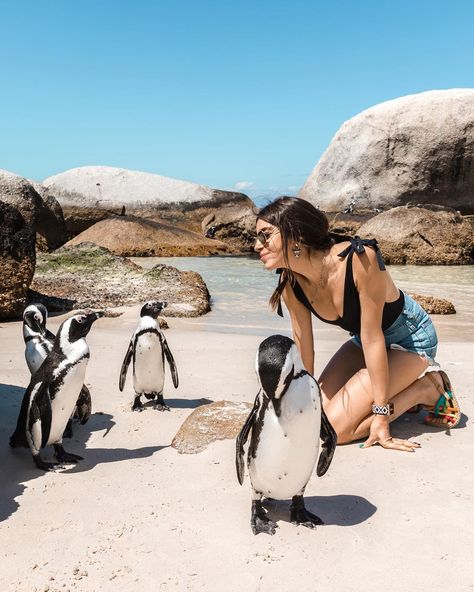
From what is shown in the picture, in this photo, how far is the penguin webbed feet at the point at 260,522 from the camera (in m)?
2.37

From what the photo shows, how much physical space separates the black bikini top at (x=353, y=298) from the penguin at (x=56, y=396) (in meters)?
1.11

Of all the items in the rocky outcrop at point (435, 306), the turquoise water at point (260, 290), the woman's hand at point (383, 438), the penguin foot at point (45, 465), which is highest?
the woman's hand at point (383, 438)

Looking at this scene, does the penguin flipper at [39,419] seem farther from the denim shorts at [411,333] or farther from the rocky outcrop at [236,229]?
the rocky outcrop at [236,229]

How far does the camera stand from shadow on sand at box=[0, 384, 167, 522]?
2795 millimetres

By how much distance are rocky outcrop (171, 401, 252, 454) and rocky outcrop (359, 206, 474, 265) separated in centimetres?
1242

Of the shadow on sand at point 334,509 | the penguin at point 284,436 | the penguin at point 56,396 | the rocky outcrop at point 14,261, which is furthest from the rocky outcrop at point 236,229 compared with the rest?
the penguin at point 284,436

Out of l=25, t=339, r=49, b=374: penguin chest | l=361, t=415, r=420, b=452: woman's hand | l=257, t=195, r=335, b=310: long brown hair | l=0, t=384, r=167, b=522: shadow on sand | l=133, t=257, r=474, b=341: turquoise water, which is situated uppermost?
l=257, t=195, r=335, b=310: long brown hair

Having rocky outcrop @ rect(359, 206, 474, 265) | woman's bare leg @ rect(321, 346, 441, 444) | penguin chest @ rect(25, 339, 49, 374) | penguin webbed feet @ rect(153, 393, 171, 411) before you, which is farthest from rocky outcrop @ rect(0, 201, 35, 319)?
rocky outcrop @ rect(359, 206, 474, 265)

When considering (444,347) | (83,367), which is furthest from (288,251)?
(444,347)

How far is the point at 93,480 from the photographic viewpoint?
290 cm

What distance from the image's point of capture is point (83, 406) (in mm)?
3523

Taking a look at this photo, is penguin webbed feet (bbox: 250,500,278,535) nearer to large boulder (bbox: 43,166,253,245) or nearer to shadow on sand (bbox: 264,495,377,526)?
shadow on sand (bbox: 264,495,377,526)

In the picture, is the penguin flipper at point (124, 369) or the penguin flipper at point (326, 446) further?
the penguin flipper at point (124, 369)

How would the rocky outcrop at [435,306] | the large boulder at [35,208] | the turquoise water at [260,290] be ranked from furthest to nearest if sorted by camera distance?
the large boulder at [35,208] → the rocky outcrop at [435,306] → the turquoise water at [260,290]
